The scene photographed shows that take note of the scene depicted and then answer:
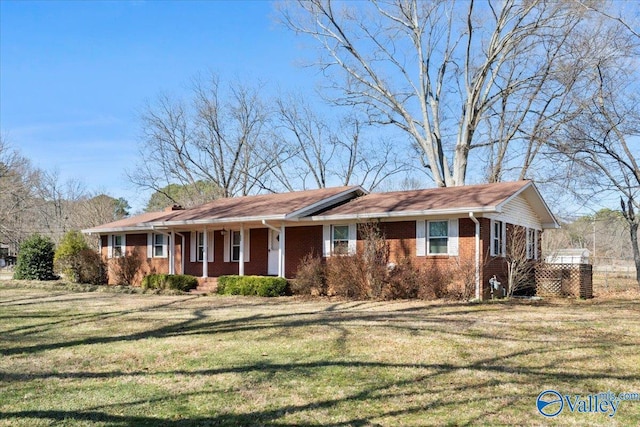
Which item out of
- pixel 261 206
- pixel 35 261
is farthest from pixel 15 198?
pixel 261 206

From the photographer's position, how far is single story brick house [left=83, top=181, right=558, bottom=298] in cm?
1565

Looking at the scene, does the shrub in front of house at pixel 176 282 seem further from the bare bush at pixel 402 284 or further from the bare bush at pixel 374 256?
the bare bush at pixel 402 284

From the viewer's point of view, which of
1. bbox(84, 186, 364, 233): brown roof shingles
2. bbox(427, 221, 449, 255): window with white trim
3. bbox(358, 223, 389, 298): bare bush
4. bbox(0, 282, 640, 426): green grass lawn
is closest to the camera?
bbox(0, 282, 640, 426): green grass lawn

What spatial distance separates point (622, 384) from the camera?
5.94 meters

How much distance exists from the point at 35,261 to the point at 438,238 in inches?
773

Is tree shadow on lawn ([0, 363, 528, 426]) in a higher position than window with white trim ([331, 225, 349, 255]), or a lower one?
lower

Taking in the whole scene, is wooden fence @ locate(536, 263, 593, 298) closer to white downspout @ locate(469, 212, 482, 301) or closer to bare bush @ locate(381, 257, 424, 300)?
white downspout @ locate(469, 212, 482, 301)

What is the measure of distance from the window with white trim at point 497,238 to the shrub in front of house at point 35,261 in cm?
2075

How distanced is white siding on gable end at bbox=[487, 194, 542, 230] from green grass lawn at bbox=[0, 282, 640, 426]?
16.7ft

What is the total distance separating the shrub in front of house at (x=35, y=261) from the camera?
25.4 meters

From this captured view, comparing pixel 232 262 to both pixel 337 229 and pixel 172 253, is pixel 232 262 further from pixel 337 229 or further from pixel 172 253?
pixel 337 229

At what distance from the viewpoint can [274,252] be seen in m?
19.9

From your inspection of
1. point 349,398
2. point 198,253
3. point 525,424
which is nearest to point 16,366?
point 349,398

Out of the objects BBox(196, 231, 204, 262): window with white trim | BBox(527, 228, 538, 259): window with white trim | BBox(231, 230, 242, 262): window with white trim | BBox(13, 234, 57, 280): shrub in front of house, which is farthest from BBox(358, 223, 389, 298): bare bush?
BBox(13, 234, 57, 280): shrub in front of house
